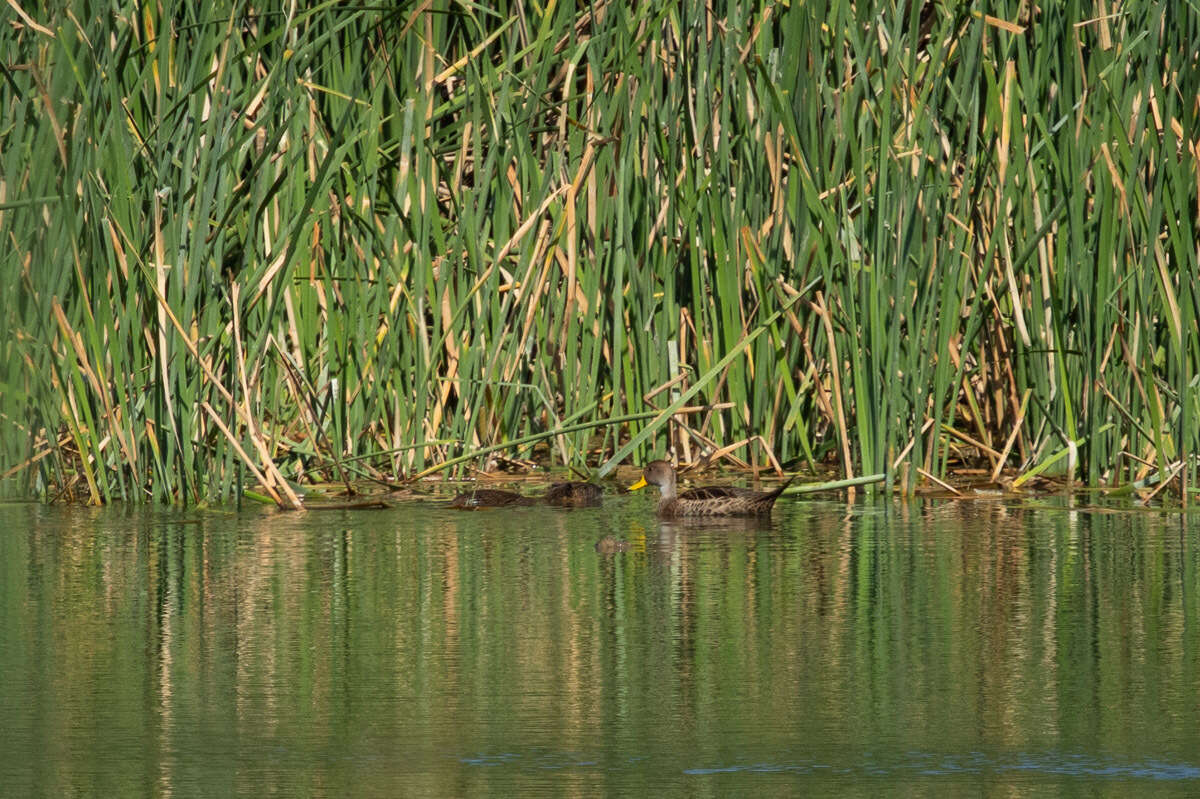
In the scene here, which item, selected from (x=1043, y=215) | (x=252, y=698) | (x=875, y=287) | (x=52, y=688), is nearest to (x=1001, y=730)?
(x=252, y=698)

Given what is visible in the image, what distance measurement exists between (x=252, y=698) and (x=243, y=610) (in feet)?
3.30

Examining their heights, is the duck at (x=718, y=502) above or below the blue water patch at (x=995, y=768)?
above

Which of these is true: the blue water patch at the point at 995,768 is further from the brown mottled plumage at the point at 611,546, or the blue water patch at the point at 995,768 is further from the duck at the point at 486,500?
the duck at the point at 486,500

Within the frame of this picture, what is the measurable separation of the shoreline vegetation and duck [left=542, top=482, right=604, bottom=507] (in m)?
0.32

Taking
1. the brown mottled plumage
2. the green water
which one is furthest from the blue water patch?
the brown mottled plumage

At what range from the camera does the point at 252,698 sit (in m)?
3.75

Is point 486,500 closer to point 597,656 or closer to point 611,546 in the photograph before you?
point 611,546

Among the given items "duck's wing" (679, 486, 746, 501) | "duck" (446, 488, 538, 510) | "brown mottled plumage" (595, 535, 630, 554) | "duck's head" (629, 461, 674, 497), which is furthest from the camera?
"duck's head" (629, 461, 674, 497)

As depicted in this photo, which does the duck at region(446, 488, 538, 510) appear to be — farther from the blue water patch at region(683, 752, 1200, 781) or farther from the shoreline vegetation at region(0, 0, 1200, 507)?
the blue water patch at region(683, 752, 1200, 781)

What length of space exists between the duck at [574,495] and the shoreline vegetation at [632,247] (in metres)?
0.32

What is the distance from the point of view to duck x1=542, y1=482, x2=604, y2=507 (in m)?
6.75

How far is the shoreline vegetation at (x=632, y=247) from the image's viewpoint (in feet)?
21.6

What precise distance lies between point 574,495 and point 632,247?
1106mm

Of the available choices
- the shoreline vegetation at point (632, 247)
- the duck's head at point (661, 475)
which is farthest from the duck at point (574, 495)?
the shoreline vegetation at point (632, 247)
